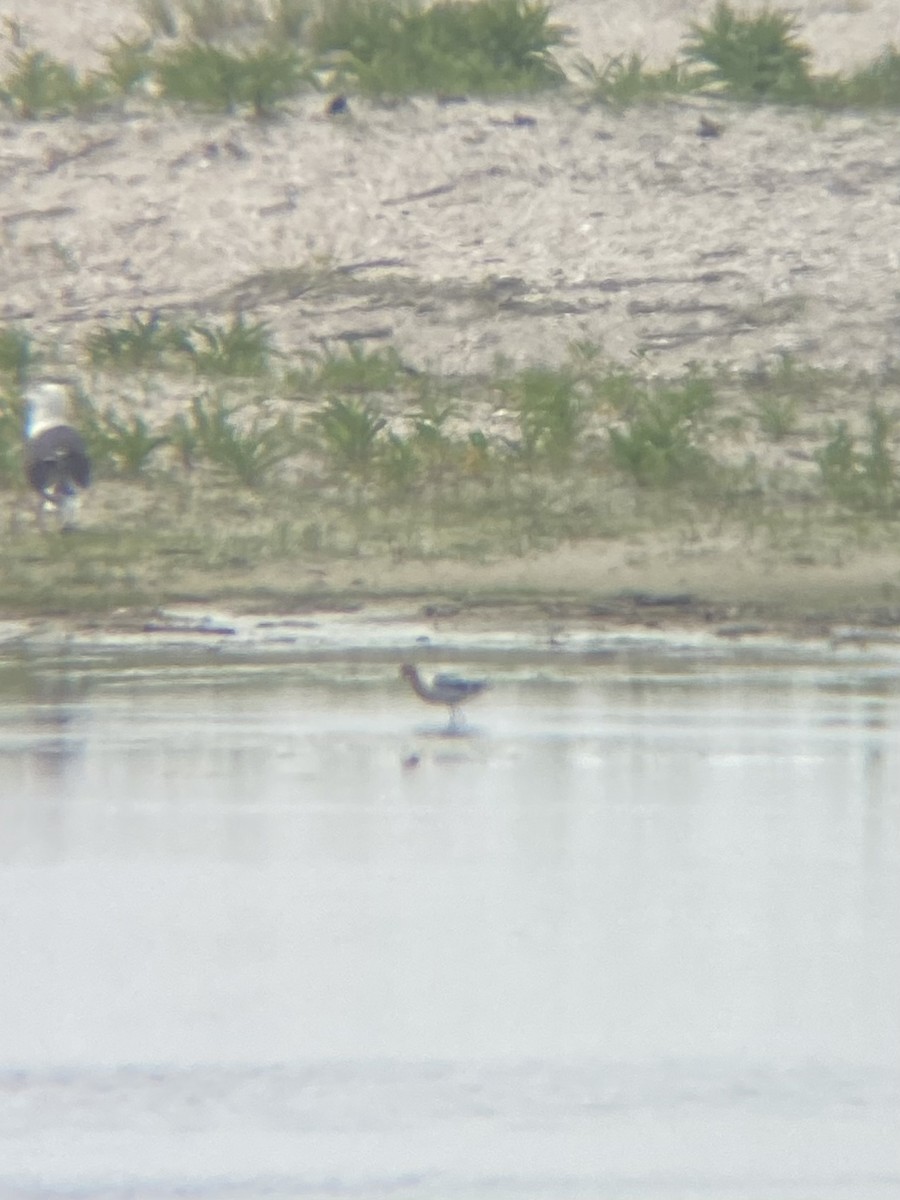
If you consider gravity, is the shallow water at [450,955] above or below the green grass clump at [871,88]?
below

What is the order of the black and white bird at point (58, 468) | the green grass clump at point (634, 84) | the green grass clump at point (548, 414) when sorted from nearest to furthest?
the black and white bird at point (58, 468)
the green grass clump at point (548, 414)
the green grass clump at point (634, 84)

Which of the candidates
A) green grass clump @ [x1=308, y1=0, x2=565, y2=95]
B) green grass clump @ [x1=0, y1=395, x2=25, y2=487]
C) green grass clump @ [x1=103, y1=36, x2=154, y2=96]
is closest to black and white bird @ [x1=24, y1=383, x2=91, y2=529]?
green grass clump @ [x1=0, y1=395, x2=25, y2=487]

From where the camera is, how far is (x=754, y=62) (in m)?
26.8

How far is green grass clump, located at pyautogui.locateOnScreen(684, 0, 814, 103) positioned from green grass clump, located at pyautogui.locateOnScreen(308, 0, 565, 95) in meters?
1.45

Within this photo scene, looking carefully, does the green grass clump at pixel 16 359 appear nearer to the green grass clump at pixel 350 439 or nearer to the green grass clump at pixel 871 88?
the green grass clump at pixel 350 439

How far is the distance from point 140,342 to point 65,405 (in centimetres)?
198

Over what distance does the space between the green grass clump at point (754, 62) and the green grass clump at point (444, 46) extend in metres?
1.45

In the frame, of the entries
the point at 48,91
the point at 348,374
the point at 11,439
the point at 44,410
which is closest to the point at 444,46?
the point at 48,91

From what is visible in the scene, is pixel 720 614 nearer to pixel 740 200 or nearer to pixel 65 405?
pixel 65 405

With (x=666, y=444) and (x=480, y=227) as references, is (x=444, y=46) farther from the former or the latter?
(x=666, y=444)

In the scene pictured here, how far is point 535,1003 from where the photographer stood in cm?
692

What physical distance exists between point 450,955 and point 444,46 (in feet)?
68.8

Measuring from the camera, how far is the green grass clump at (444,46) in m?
26.5

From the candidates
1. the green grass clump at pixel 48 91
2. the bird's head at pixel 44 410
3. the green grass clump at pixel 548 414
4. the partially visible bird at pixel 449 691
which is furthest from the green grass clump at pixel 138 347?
the partially visible bird at pixel 449 691
